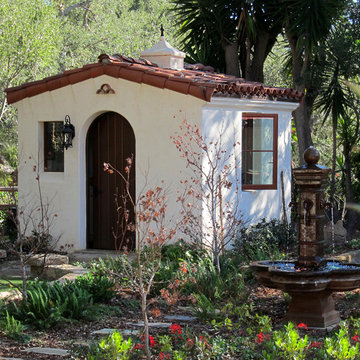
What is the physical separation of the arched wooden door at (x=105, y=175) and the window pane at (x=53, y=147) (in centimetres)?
58

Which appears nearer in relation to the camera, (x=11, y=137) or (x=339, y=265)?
(x=339, y=265)

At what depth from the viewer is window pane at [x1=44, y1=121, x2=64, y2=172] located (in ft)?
40.2

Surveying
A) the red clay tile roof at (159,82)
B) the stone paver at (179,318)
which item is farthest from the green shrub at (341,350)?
the red clay tile roof at (159,82)

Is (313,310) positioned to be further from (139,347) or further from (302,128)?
(302,128)

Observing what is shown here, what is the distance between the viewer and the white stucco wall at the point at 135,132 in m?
10.9

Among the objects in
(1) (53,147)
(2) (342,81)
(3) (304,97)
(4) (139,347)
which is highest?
(2) (342,81)

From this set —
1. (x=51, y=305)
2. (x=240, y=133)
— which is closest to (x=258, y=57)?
(x=240, y=133)

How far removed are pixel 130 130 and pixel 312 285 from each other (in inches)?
228

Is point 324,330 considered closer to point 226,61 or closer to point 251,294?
point 251,294

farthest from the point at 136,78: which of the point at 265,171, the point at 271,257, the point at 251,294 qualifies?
the point at 251,294

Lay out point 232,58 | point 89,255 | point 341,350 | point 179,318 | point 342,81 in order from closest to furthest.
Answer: point 341,350 → point 179,318 → point 89,255 → point 342,81 → point 232,58

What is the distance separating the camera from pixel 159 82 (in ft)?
35.3

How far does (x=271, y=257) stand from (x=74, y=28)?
22.3m

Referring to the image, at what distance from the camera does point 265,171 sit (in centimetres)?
1202
